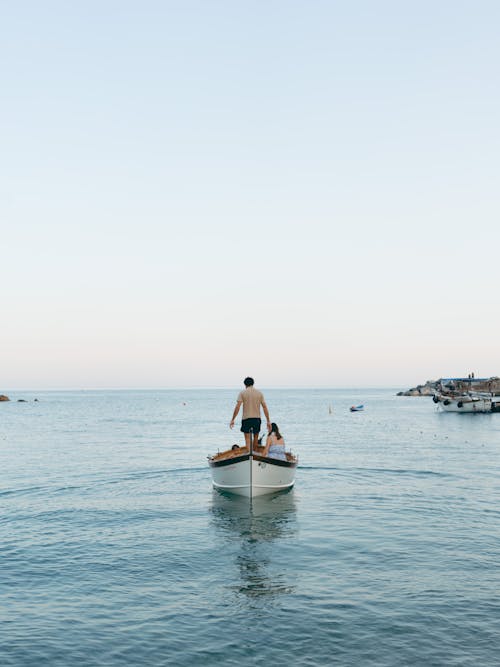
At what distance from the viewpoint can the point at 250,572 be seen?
14.8m

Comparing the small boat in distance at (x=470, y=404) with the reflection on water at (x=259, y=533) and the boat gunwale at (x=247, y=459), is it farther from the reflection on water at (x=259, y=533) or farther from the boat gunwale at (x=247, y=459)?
the boat gunwale at (x=247, y=459)

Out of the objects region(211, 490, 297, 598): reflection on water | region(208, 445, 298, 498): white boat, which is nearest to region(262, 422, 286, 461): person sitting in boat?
region(208, 445, 298, 498): white boat

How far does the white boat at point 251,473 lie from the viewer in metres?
22.4

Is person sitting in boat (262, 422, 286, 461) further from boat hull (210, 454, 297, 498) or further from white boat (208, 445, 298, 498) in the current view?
boat hull (210, 454, 297, 498)

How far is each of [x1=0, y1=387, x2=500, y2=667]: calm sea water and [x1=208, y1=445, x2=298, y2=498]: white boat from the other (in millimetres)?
564

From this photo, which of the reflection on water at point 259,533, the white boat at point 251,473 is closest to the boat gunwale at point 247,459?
the white boat at point 251,473

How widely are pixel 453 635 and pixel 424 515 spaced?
35.9 ft

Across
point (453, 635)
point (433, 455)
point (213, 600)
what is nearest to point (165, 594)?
point (213, 600)

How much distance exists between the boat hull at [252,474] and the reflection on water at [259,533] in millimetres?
391

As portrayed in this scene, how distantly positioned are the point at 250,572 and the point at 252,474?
768 centimetres

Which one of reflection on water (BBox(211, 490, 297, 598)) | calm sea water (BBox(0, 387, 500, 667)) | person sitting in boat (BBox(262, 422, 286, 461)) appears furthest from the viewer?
person sitting in boat (BBox(262, 422, 286, 461))

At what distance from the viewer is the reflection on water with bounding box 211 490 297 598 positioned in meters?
13.8

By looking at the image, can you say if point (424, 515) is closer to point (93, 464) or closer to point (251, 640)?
point (251, 640)

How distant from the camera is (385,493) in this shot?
1034 inches
